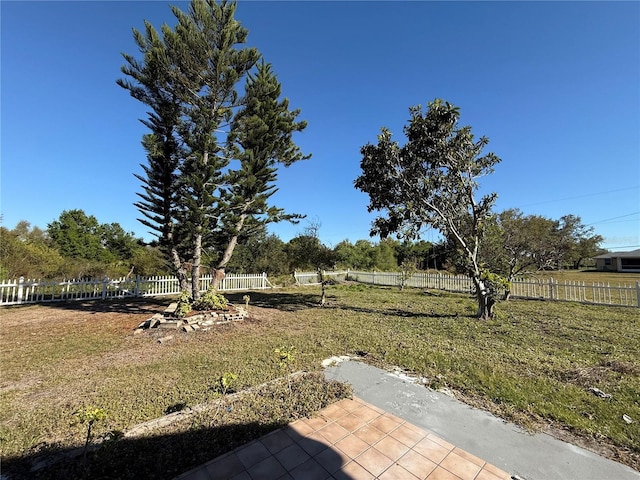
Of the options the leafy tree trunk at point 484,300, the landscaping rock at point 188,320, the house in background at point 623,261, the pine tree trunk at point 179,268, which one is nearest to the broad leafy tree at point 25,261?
the pine tree trunk at point 179,268

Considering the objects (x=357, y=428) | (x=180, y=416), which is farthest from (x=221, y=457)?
(x=357, y=428)

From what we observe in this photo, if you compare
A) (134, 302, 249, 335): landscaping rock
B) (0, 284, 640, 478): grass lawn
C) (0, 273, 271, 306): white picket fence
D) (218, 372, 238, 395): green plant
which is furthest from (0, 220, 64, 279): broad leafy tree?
(218, 372, 238, 395): green plant

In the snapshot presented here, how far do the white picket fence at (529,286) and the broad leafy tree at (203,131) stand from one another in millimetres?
9128

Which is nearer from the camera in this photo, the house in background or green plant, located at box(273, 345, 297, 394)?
green plant, located at box(273, 345, 297, 394)

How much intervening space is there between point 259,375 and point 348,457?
1.92 meters

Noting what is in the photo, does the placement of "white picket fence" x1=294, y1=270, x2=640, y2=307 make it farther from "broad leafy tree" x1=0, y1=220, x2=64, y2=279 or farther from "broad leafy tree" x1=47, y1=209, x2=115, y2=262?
"broad leafy tree" x1=47, y1=209, x2=115, y2=262

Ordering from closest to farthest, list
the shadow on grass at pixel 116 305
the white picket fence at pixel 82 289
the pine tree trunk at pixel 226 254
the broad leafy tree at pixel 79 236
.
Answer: the pine tree trunk at pixel 226 254
the shadow on grass at pixel 116 305
the white picket fence at pixel 82 289
the broad leafy tree at pixel 79 236

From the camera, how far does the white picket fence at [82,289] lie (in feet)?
31.7

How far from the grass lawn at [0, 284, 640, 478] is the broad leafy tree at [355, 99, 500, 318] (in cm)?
243

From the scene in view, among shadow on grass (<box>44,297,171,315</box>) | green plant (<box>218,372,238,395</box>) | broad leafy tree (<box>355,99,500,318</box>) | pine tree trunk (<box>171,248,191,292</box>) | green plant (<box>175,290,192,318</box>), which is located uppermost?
broad leafy tree (<box>355,99,500,318</box>)

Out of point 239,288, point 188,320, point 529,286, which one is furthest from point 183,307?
point 529,286

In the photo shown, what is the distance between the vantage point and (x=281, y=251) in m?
20.8

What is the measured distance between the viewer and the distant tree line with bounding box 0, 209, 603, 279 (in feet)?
33.2

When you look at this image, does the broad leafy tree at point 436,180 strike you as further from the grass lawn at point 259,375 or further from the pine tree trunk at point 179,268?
the pine tree trunk at point 179,268
